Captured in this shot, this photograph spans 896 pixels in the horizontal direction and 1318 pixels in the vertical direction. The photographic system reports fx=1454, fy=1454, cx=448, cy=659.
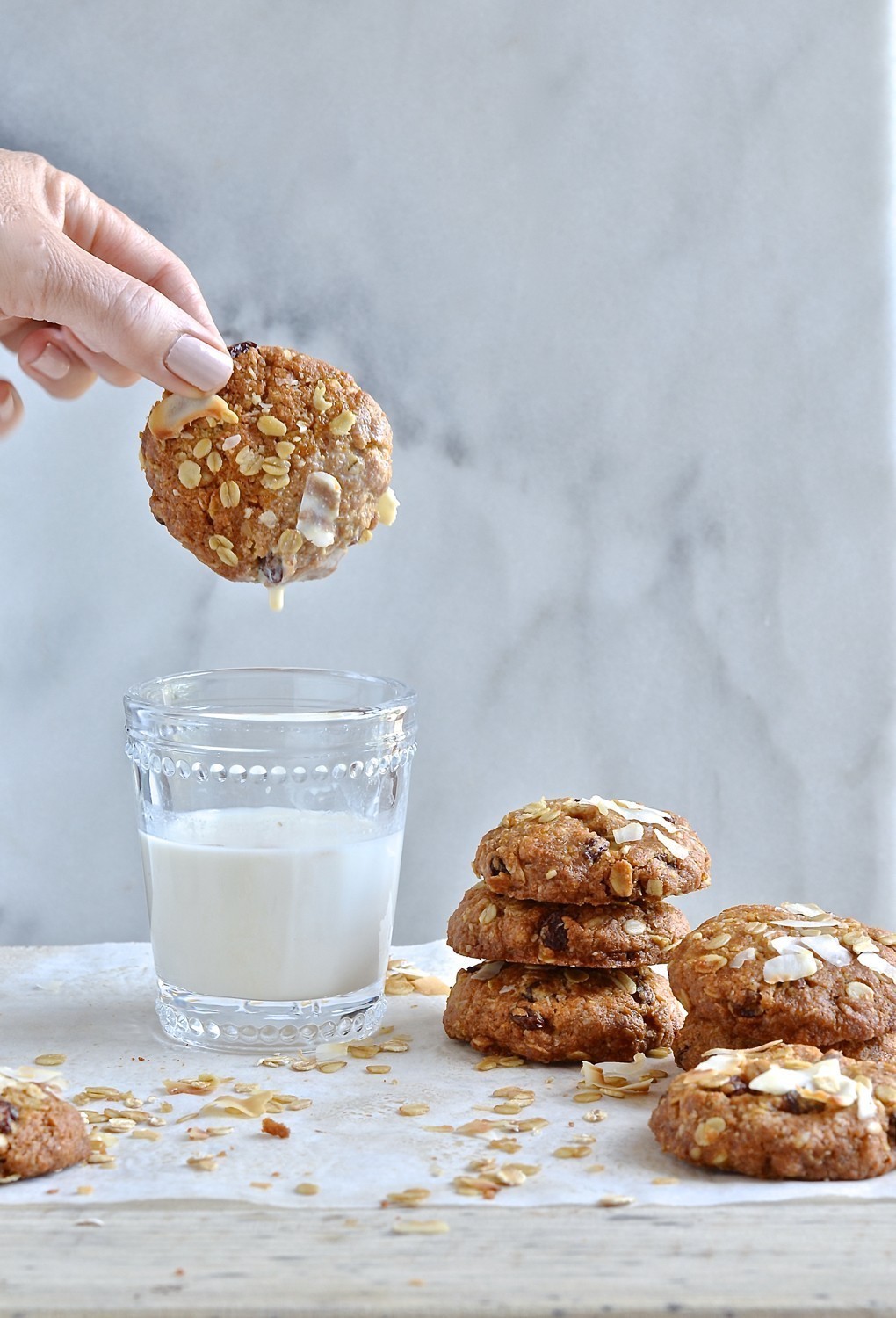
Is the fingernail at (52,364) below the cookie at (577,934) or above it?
above

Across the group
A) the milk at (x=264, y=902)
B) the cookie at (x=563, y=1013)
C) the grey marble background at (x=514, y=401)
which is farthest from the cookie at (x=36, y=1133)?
the grey marble background at (x=514, y=401)

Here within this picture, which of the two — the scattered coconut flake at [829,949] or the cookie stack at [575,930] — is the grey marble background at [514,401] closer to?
the cookie stack at [575,930]

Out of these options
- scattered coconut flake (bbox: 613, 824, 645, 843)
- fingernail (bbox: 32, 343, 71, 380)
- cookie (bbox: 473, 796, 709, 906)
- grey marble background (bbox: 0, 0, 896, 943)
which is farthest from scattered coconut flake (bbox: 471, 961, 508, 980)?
fingernail (bbox: 32, 343, 71, 380)

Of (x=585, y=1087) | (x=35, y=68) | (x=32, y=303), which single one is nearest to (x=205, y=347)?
(x=32, y=303)

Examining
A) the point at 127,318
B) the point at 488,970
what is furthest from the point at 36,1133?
the point at 127,318

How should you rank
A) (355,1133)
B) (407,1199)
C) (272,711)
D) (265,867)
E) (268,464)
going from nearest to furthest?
(407,1199)
(355,1133)
(268,464)
(265,867)
(272,711)

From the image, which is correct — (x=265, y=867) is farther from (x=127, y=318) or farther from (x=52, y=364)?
(x=52, y=364)

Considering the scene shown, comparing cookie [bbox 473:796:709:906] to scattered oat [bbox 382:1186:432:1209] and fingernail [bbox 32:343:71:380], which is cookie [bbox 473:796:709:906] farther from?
fingernail [bbox 32:343:71:380]
